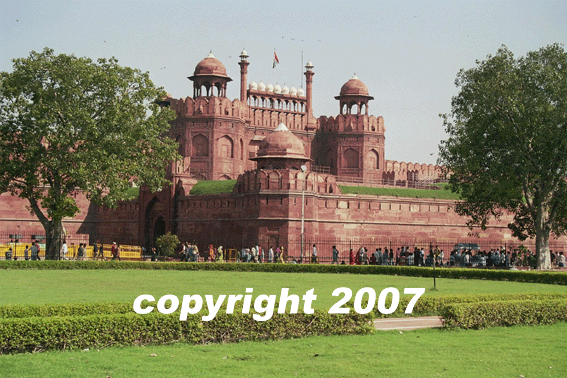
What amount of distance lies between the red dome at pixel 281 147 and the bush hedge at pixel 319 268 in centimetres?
1254

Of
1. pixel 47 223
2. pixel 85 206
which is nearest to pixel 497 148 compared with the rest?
pixel 47 223

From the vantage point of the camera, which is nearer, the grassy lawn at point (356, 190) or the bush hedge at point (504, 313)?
the bush hedge at point (504, 313)

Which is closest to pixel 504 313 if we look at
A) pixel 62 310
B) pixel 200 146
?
pixel 62 310

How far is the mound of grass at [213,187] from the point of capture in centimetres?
4472

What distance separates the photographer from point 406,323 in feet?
43.3

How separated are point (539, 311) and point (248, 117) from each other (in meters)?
42.0

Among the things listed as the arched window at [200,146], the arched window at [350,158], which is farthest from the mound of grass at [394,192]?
the arched window at [200,146]

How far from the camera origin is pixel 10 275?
24312 millimetres

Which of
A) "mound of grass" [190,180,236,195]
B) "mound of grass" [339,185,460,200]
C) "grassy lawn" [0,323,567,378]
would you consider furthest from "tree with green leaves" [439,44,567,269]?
"grassy lawn" [0,323,567,378]

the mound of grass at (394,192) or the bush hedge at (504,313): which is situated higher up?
the mound of grass at (394,192)

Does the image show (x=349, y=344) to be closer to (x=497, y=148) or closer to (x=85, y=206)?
(x=497, y=148)

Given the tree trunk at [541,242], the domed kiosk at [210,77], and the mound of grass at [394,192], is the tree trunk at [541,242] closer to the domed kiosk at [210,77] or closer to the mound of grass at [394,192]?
the mound of grass at [394,192]

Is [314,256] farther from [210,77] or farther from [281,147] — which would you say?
[210,77]

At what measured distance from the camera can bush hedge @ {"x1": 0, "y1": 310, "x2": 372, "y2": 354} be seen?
9.88 metres
